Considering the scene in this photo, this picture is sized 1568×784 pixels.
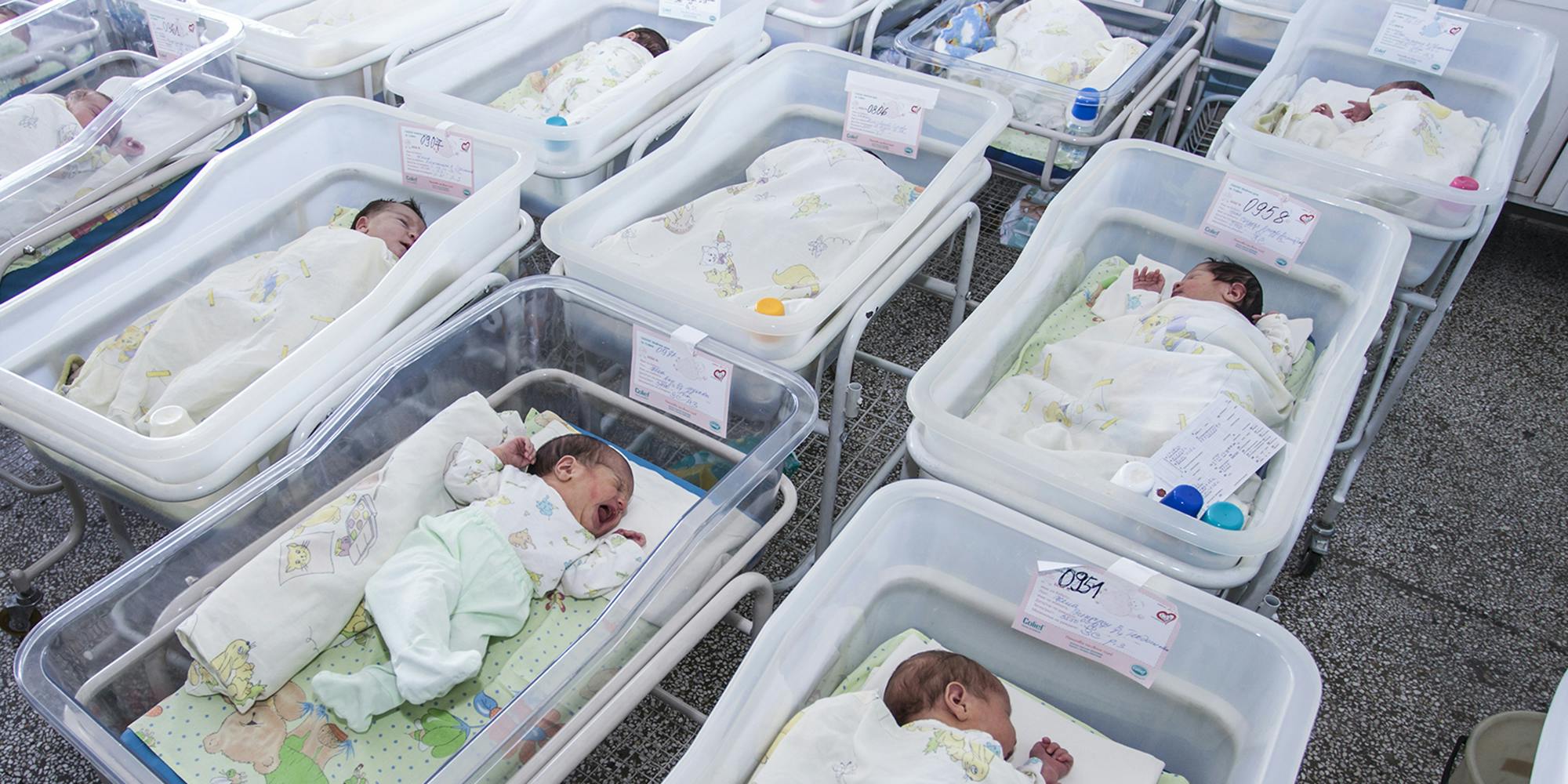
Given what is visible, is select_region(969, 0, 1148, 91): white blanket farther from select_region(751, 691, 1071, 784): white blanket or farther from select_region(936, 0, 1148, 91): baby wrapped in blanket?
select_region(751, 691, 1071, 784): white blanket

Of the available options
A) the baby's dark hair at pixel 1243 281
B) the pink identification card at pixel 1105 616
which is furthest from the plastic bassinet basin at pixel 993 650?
the baby's dark hair at pixel 1243 281

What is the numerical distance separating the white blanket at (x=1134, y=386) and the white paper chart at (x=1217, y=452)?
74 mm

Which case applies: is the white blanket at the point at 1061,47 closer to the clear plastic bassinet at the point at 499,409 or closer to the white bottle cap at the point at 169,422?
the clear plastic bassinet at the point at 499,409

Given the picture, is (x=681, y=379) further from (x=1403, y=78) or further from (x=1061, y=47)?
(x=1403, y=78)

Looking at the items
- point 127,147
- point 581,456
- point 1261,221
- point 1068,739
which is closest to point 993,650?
point 1068,739

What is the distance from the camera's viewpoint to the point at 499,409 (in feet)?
5.38

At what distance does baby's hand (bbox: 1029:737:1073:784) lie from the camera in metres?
1.17

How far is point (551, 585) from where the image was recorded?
1356mm

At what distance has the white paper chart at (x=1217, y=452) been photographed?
1308mm

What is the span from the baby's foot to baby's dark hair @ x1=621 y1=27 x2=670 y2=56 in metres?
1.74

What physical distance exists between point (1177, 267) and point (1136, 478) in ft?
2.89

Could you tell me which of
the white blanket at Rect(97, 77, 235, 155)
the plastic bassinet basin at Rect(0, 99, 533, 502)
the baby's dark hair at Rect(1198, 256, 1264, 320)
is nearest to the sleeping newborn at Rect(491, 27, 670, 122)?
the plastic bassinet basin at Rect(0, 99, 533, 502)

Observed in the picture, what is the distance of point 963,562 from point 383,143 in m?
1.39

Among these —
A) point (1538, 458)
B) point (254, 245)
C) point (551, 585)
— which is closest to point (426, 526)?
point (551, 585)
